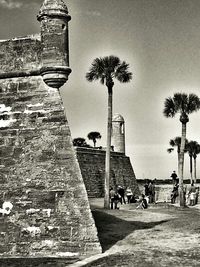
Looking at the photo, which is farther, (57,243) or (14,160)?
(14,160)

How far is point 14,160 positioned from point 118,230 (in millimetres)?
4627

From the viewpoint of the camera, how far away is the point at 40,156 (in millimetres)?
9211

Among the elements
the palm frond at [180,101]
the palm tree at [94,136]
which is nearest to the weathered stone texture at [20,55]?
the palm frond at [180,101]

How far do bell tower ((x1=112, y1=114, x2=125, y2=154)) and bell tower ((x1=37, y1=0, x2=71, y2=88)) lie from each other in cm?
3457

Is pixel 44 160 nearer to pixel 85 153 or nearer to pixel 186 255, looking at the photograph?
pixel 186 255

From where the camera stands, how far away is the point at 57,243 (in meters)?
8.58

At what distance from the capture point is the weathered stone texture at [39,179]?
860 cm

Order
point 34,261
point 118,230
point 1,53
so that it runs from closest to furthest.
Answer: point 34,261 → point 1,53 → point 118,230

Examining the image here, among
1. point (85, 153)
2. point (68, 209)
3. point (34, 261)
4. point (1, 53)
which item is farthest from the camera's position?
point (85, 153)

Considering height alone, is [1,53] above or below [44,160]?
above

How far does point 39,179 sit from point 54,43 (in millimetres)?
2832

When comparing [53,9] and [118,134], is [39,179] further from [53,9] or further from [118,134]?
[118,134]

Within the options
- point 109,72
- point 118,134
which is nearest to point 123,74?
point 109,72

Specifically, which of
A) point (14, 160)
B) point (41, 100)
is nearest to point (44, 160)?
point (14, 160)
